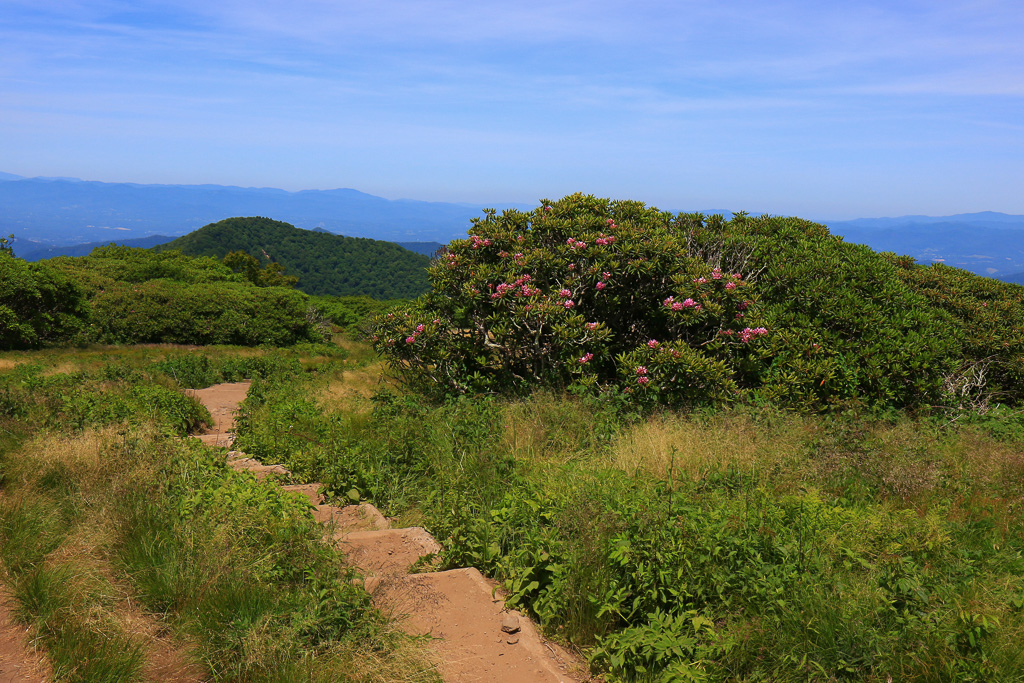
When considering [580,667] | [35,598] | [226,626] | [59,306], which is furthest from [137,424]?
[59,306]

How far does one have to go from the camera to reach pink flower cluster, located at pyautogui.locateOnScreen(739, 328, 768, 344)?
7.47 metres

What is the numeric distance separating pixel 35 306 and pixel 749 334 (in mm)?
24406

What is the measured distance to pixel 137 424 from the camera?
245 inches

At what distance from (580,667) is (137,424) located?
4.95 m

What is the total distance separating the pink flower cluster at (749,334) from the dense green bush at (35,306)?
75.6 feet

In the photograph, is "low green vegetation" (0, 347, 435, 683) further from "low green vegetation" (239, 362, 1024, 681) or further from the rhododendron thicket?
the rhododendron thicket

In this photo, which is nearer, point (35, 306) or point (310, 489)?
point (310, 489)

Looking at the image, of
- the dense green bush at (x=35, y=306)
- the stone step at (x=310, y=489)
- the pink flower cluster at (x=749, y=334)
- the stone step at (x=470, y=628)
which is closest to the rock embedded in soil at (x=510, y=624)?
the stone step at (x=470, y=628)

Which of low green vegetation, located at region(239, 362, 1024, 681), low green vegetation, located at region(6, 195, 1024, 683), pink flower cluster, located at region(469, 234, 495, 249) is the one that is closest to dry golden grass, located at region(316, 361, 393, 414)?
low green vegetation, located at region(6, 195, 1024, 683)

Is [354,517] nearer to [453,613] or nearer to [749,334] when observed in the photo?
[453,613]

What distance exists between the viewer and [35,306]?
22.3m

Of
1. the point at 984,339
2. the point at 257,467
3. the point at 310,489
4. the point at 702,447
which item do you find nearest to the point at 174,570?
the point at 310,489

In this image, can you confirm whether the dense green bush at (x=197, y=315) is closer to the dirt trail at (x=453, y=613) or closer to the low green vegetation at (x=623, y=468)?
the low green vegetation at (x=623, y=468)

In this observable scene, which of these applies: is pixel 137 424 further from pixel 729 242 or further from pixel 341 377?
pixel 729 242
